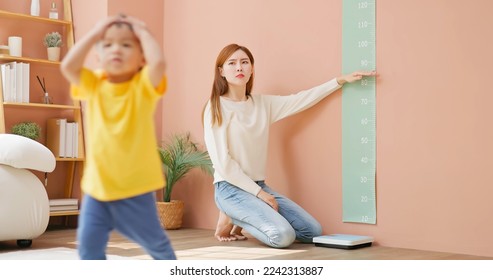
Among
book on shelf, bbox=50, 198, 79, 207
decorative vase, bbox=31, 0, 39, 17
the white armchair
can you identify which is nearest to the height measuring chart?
the white armchair

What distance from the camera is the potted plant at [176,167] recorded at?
3.64m

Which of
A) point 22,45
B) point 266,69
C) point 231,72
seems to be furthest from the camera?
point 22,45

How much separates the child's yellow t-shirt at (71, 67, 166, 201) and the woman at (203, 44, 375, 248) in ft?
6.01

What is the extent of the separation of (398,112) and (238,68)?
2.63 feet

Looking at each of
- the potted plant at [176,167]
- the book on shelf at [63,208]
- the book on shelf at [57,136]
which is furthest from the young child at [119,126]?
the book on shelf at [57,136]

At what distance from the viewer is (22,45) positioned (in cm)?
400

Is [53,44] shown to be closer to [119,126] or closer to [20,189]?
[20,189]

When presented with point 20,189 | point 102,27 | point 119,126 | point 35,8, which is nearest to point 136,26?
point 102,27

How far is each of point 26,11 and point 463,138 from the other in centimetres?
278

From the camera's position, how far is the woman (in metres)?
3.12

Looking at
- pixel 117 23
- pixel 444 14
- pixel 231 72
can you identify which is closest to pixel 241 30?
pixel 231 72

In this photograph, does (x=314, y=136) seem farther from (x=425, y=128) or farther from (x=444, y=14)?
(x=444, y=14)

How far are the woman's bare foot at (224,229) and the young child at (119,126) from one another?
1.98 meters

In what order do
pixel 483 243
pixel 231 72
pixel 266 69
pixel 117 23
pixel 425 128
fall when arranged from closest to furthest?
pixel 117 23, pixel 483 243, pixel 425 128, pixel 231 72, pixel 266 69
